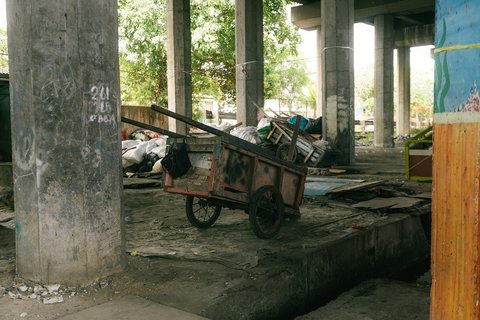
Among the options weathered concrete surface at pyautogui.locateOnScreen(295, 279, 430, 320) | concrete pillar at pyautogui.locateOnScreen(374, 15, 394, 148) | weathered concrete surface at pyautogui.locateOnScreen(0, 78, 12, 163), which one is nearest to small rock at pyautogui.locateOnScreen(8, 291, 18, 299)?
weathered concrete surface at pyautogui.locateOnScreen(295, 279, 430, 320)

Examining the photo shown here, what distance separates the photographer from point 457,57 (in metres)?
2.46

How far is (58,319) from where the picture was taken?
3514 mm

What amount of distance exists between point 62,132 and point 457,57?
3.18 meters

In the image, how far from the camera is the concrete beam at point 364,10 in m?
21.1

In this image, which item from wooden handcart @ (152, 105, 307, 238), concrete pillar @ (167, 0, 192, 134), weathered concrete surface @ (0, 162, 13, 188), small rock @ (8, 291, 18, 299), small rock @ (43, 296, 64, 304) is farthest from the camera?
concrete pillar @ (167, 0, 192, 134)

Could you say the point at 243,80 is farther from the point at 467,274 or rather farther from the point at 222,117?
the point at 467,274

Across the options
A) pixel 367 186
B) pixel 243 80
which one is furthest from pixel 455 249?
pixel 243 80

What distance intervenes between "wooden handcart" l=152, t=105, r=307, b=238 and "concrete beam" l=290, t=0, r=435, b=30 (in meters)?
17.2

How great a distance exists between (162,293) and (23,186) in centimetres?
158

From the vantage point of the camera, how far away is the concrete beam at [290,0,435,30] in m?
21.1

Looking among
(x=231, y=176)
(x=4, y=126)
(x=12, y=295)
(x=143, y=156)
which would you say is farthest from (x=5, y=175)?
(x=12, y=295)

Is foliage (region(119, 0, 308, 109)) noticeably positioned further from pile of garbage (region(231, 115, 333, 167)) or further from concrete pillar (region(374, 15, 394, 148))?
pile of garbage (region(231, 115, 333, 167))

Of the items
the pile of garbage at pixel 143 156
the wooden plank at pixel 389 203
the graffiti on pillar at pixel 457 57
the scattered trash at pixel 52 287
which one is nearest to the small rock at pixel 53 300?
the scattered trash at pixel 52 287

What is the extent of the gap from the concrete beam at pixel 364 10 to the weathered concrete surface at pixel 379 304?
1775 cm
